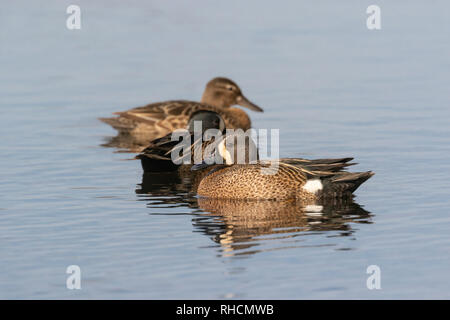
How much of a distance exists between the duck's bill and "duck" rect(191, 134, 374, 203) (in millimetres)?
5517

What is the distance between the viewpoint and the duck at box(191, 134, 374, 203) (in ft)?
37.0

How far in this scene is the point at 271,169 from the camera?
11.5 m

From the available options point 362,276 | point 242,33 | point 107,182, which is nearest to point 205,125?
point 107,182

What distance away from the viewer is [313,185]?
11297 mm

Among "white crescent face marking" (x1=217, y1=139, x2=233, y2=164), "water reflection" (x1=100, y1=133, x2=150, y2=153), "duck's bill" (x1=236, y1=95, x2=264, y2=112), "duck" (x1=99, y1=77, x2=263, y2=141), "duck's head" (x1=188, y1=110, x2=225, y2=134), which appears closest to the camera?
"white crescent face marking" (x1=217, y1=139, x2=233, y2=164)

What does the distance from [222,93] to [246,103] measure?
49 centimetres

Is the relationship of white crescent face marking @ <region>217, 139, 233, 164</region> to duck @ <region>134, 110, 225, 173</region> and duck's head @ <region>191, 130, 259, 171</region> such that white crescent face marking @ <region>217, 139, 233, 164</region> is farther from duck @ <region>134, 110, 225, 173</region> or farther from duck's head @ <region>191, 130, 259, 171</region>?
duck @ <region>134, 110, 225, 173</region>

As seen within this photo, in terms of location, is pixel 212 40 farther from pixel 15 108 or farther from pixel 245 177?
pixel 245 177

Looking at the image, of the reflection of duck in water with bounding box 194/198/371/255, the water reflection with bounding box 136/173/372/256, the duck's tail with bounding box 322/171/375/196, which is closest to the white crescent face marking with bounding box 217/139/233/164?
the water reflection with bounding box 136/173/372/256

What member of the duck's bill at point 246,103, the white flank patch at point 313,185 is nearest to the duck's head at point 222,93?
the duck's bill at point 246,103

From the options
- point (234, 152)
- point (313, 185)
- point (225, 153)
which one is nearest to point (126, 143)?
point (225, 153)

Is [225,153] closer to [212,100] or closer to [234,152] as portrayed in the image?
[234,152]

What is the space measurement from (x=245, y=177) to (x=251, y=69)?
27.0 ft
